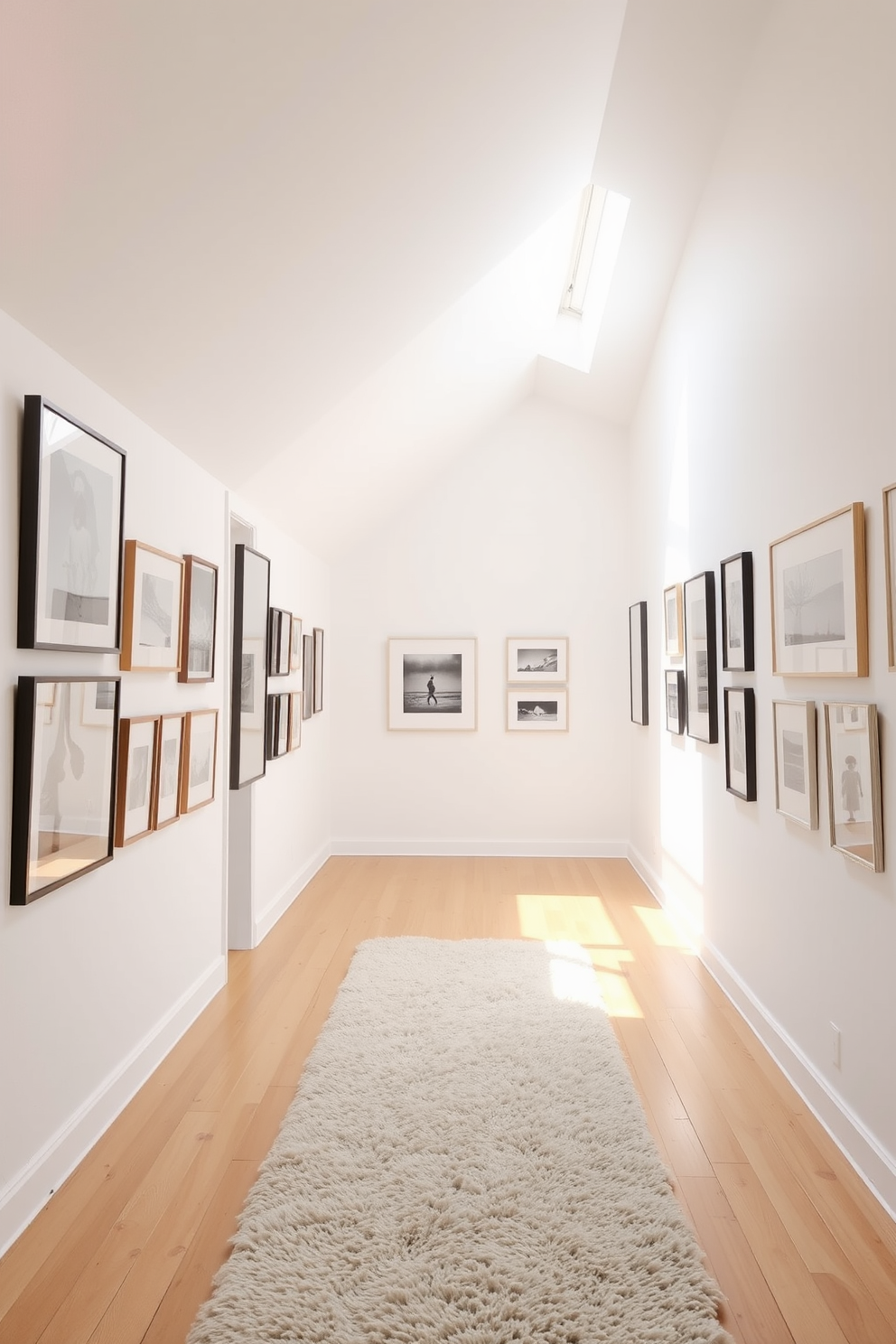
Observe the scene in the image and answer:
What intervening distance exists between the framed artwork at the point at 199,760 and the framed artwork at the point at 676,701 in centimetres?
259

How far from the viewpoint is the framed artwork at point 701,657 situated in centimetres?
408

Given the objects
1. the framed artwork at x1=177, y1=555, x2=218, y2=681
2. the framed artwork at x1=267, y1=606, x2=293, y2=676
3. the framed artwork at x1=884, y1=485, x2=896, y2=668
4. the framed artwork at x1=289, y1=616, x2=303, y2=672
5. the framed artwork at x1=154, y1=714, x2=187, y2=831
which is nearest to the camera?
the framed artwork at x1=884, y1=485, x2=896, y2=668

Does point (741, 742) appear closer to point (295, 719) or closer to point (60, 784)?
point (60, 784)

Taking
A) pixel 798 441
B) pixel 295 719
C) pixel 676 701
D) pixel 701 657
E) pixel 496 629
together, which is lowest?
pixel 295 719

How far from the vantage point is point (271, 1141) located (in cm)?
256

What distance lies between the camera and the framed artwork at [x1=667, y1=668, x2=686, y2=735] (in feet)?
15.6

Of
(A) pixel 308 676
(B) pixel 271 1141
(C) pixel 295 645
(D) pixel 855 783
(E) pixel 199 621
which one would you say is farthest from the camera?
(A) pixel 308 676

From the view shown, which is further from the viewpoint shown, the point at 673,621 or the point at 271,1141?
the point at 673,621

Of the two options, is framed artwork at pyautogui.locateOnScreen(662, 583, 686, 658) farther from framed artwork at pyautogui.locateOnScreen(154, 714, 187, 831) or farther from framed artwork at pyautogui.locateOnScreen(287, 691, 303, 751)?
framed artwork at pyautogui.locateOnScreen(154, 714, 187, 831)

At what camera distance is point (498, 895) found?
5.45 m

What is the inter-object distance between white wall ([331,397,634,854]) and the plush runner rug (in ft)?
10.6

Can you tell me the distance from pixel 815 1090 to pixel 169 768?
98.9 inches

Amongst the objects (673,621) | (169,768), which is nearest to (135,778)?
(169,768)

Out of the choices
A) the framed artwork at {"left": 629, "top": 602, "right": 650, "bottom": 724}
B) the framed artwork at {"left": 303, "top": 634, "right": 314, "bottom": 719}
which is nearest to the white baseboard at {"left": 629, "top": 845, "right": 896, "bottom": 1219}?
the framed artwork at {"left": 629, "top": 602, "right": 650, "bottom": 724}
